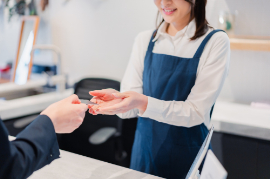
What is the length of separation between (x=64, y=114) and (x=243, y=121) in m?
1.40

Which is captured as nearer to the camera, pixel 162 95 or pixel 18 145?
pixel 18 145

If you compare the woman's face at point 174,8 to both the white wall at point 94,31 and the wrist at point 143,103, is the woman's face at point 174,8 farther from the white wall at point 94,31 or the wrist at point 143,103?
the white wall at point 94,31

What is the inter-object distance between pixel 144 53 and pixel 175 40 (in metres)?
0.19

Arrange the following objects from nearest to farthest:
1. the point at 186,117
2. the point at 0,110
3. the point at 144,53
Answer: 1. the point at 186,117
2. the point at 144,53
3. the point at 0,110

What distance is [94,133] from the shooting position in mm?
2039

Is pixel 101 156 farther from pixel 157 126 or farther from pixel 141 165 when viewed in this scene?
pixel 157 126

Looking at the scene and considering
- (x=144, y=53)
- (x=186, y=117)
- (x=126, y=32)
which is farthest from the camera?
(x=126, y=32)

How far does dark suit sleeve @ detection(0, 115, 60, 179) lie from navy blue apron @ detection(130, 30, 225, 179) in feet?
2.21

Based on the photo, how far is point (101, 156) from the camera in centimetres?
216

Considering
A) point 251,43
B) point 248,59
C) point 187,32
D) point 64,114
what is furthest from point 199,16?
point 248,59

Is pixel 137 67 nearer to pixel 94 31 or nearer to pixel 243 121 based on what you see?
pixel 243 121

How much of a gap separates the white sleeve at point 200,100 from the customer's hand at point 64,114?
1.32 ft

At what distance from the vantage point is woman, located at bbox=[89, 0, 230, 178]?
1199mm

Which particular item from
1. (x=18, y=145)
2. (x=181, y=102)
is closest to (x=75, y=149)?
(x=181, y=102)
